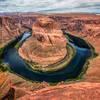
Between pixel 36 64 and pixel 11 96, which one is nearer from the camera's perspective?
pixel 11 96

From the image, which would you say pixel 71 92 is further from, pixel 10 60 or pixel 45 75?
pixel 10 60

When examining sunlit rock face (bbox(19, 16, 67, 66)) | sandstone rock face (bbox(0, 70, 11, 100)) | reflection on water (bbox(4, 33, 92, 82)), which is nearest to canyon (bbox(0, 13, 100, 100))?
sandstone rock face (bbox(0, 70, 11, 100))

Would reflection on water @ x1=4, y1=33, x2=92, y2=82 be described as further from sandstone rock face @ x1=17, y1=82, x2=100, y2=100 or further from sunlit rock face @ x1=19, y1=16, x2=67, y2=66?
sandstone rock face @ x1=17, y1=82, x2=100, y2=100

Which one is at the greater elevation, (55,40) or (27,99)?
(55,40)

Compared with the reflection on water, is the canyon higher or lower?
higher

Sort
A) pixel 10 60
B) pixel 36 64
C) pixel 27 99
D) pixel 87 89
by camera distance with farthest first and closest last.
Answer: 1. pixel 10 60
2. pixel 36 64
3. pixel 87 89
4. pixel 27 99

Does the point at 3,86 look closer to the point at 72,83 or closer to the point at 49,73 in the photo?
the point at 72,83

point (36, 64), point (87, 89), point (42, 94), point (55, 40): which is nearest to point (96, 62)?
point (55, 40)

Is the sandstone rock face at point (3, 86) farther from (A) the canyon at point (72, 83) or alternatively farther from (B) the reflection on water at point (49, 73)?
(B) the reflection on water at point (49, 73)

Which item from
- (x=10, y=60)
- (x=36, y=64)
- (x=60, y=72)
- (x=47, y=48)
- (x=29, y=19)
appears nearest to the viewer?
(x=60, y=72)
